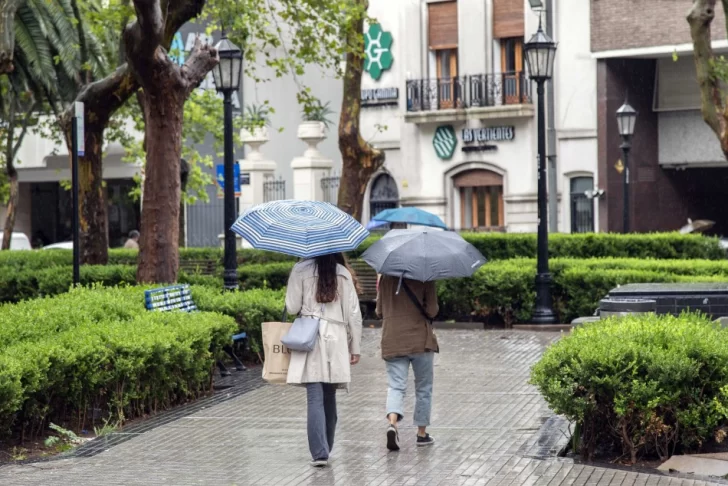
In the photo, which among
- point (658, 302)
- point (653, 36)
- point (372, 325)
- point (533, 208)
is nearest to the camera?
point (658, 302)

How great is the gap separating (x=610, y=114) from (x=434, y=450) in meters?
27.2

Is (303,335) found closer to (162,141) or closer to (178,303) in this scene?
(178,303)

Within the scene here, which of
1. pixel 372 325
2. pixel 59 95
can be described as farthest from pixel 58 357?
pixel 59 95

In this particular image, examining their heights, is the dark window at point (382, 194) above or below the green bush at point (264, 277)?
above

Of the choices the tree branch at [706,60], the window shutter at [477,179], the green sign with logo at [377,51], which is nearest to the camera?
the tree branch at [706,60]

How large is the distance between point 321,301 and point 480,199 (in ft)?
97.2

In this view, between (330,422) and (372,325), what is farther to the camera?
(372,325)

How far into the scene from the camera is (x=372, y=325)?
2050 centimetres

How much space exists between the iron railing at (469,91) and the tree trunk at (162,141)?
66.2 feet

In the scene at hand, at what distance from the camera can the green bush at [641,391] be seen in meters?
9.09

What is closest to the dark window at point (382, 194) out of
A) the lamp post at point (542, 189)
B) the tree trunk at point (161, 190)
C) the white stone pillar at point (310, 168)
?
the white stone pillar at point (310, 168)

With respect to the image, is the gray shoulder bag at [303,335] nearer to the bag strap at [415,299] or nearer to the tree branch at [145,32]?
the bag strap at [415,299]

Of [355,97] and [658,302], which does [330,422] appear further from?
[355,97]

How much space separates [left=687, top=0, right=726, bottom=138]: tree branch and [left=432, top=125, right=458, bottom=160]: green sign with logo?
58.5 ft
